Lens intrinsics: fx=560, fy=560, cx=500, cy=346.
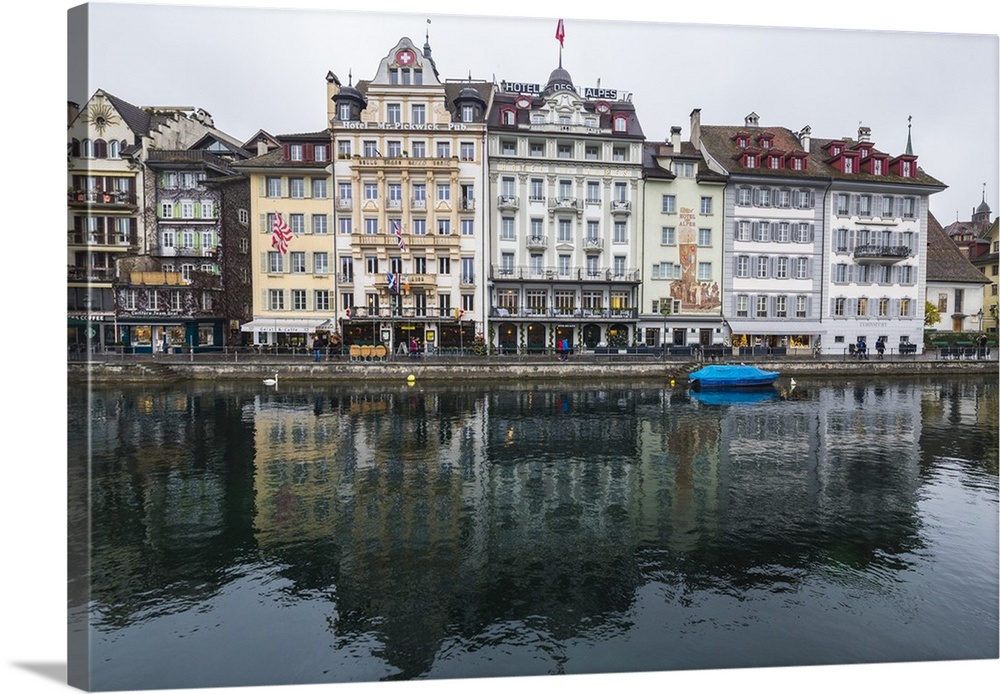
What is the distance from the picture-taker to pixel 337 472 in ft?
65.8

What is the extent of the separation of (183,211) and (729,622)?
187 ft

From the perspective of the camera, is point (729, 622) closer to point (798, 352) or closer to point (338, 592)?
point (338, 592)

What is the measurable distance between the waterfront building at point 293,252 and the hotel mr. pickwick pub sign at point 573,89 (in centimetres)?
1763

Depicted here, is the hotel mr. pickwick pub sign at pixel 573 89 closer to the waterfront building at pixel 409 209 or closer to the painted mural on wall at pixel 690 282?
the waterfront building at pixel 409 209

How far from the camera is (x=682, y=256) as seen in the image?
5388cm

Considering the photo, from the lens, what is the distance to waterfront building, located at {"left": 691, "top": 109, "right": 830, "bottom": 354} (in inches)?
2119

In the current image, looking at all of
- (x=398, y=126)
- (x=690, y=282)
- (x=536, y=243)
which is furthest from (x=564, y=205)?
(x=398, y=126)

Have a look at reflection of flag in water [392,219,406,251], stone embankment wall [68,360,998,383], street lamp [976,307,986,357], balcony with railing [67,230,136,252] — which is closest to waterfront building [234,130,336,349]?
reflection of flag in water [392,219,406,251]

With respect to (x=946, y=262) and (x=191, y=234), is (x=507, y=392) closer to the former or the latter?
(x=191, y=234)

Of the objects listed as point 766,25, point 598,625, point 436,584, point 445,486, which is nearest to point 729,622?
point 598,625

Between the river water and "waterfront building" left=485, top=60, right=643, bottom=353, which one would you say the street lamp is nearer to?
"waterfront building" left=485, top=60, right=643, bottom=353

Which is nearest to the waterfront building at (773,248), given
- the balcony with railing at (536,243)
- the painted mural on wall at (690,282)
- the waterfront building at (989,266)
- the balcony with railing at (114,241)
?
the painted mural on wall at (690,282)

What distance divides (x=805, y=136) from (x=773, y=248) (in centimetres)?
1511

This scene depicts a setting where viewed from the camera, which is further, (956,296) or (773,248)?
(956,296)
